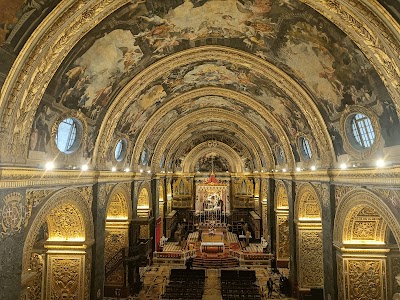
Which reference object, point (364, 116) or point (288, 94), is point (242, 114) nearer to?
point (288, 94)

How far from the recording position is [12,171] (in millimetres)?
9172

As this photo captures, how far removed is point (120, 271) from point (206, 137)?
2312 cm

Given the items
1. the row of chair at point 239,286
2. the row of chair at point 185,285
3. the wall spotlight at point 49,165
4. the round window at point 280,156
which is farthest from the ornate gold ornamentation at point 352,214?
the wall spotlight at point 49,165

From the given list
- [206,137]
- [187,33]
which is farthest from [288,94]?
[206,137]

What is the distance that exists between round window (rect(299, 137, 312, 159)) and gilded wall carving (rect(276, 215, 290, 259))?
26.2 feet

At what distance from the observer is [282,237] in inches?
1000

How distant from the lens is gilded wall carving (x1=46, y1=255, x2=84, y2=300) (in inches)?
549

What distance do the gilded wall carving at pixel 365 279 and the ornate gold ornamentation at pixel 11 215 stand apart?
12332 mm

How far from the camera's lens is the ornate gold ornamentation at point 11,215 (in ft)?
29.4

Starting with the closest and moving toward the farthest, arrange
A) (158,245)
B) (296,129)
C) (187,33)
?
1. (187,33)
2. (296,129)
3. (158,245)

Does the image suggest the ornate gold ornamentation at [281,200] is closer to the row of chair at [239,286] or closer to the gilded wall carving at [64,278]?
the row of chair at [239,286]

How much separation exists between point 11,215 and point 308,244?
632 inches

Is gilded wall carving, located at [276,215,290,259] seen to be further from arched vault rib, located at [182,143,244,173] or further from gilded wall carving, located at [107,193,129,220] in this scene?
arched vault rib, located at [182,143,244,173]

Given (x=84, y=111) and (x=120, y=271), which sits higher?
(x=84, y=111)
